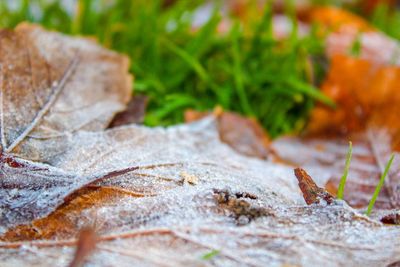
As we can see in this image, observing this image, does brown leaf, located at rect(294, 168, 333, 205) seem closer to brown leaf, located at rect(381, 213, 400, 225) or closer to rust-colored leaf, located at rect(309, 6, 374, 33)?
brown leaf, located at rect(381, 213, 400, 225)

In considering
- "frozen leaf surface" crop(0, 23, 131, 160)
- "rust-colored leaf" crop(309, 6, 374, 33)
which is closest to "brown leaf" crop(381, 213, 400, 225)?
"frozen leaf surface" crop(0, 23, 131, 160)

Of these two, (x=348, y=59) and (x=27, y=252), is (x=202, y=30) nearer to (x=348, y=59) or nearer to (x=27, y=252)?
(x=348, y=59)

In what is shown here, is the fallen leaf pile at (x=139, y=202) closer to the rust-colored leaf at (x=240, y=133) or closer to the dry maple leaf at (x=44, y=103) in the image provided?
the dry maple leaf at (x=44, y=103)

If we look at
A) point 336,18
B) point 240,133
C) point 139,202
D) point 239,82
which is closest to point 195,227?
point 139,202

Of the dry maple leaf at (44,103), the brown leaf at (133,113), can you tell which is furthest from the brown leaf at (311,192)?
the brown leaf at (133,113)

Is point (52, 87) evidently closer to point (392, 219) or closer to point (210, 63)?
point (210, 63)

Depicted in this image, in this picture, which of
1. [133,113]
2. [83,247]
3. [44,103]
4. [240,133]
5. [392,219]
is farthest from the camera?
[240,133]

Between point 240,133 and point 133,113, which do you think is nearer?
point 133,113

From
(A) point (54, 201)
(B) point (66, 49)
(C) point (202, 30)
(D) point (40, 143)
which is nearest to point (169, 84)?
(C) point (202, 30)
